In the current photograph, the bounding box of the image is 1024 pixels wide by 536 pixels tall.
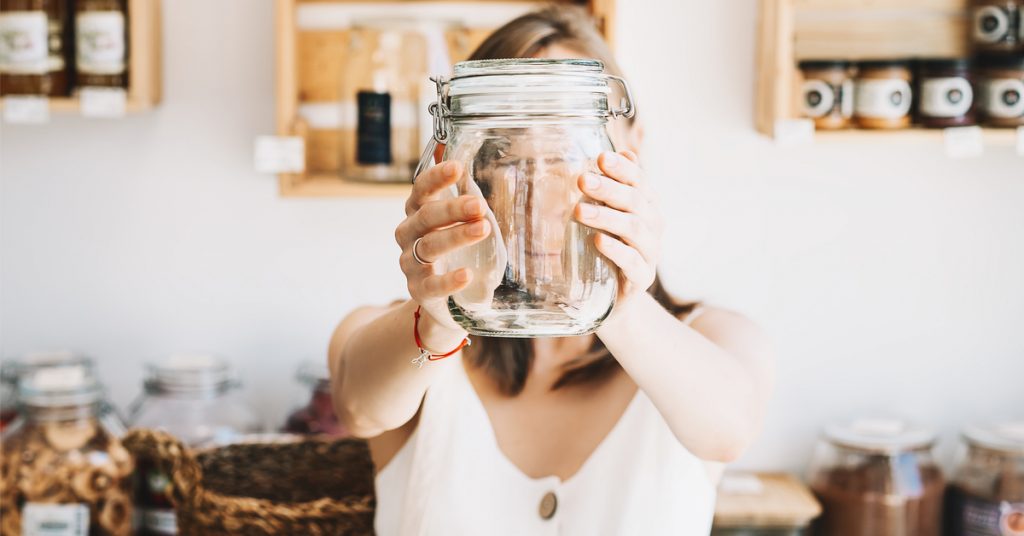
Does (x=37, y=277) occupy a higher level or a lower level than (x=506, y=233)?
lower

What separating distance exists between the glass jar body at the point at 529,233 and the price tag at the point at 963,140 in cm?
110

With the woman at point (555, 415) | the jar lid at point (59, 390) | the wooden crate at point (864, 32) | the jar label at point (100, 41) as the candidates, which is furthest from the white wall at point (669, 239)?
the woman at point (555, 415)

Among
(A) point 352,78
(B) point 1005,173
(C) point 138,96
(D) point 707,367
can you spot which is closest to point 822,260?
(B) point 1005,173

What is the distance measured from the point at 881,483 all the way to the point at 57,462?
120 cm

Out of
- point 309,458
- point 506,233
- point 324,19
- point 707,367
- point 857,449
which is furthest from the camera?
point 324,19

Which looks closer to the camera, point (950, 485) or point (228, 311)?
point (950, 485)

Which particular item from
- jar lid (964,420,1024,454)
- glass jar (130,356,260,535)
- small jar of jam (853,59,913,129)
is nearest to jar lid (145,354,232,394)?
glass jar (130,356,260,535)

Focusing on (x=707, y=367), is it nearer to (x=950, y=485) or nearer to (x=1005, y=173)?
(x=950, y=485)

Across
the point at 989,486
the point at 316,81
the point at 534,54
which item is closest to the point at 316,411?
the point at 316,81

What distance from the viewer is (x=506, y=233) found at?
2.21 ft

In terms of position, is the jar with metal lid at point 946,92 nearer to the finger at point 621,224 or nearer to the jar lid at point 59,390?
the finger at point 621,224

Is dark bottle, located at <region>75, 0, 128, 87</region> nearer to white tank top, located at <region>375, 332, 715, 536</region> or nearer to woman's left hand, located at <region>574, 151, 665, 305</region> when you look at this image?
white tank top, located at <region>375, 332, 715, 536</region>

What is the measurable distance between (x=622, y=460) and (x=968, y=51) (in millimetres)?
1065

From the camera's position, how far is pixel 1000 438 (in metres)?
1.71
